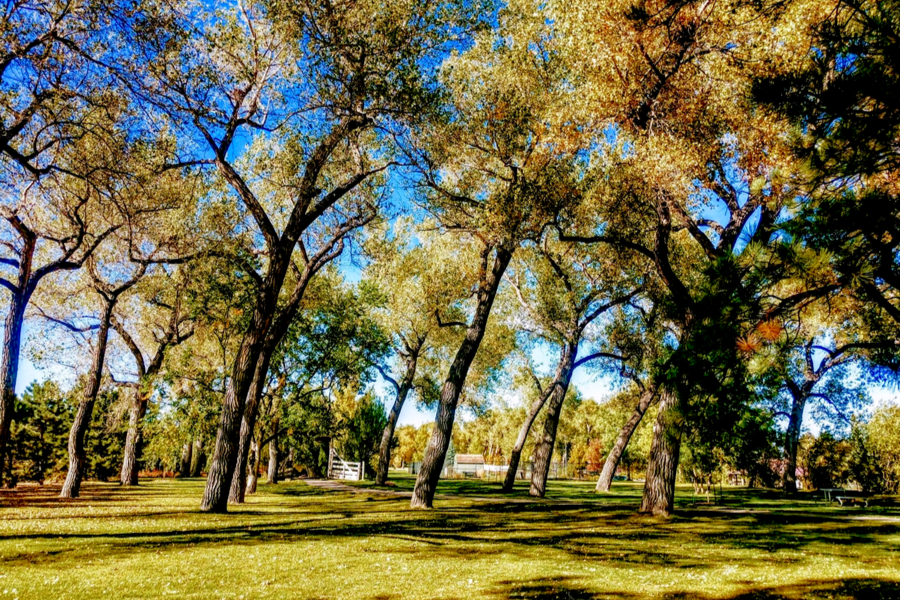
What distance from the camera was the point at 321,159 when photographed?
→ 1579 cm

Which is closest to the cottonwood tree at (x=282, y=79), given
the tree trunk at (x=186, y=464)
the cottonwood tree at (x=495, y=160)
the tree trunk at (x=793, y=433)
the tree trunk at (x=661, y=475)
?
the cottonwood tree at (x=495, y=160)

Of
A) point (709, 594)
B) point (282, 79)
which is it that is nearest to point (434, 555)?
point (709, 594)

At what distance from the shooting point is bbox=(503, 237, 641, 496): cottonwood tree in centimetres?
2469

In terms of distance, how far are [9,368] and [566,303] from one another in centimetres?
2154

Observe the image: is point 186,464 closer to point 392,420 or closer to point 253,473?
point 392,420

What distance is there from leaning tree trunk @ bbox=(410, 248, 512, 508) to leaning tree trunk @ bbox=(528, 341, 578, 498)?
787cm

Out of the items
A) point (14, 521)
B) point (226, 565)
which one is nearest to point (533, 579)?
point (226, 565)

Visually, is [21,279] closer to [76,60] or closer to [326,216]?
[76,60]

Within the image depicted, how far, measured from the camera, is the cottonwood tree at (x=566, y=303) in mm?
24688

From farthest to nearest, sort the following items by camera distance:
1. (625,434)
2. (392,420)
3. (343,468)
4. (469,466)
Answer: (469,466)
(343,468)
(392,420)
(625,434)

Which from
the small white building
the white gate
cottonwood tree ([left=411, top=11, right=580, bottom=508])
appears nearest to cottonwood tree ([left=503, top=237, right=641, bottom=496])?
cottonwood tree ([left=411, top=11, right=580, bottom=508])

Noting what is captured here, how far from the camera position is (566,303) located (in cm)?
2616

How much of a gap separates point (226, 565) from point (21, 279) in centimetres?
1259

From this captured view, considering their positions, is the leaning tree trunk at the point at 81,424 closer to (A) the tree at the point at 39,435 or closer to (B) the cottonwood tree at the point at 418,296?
(A) the tree at the point at 39,435
